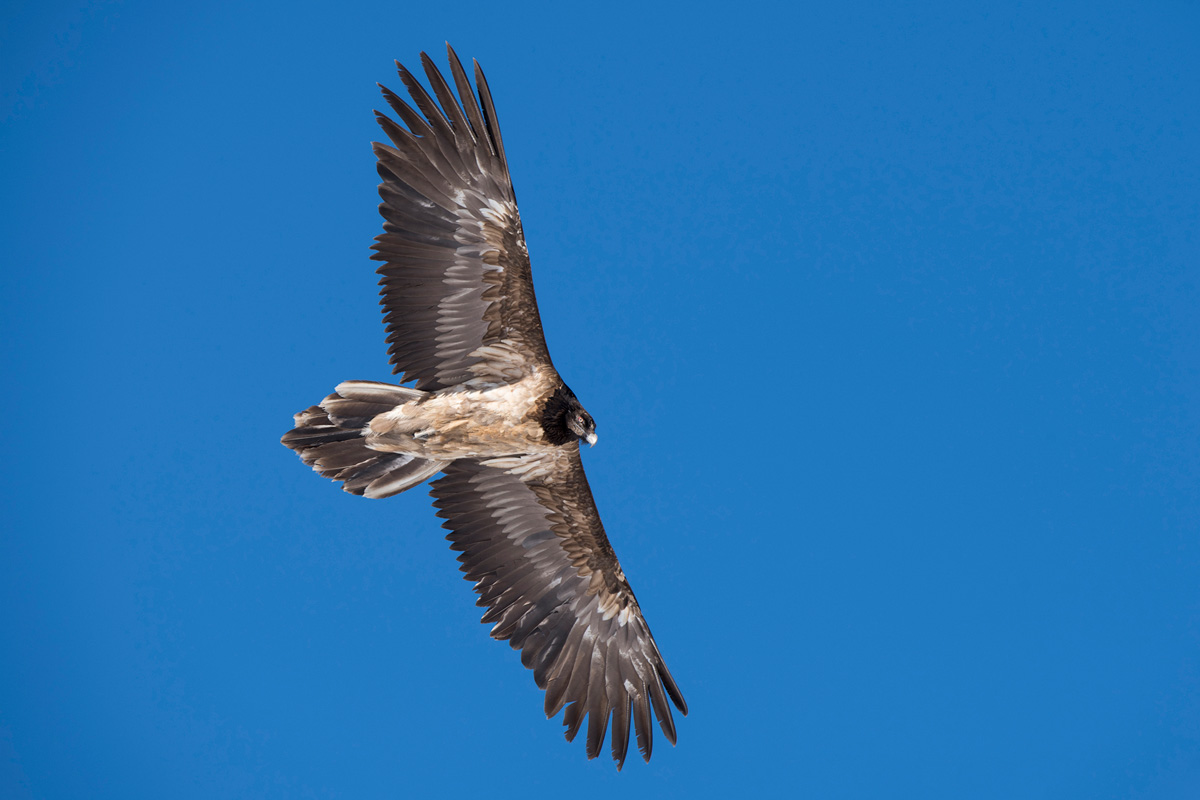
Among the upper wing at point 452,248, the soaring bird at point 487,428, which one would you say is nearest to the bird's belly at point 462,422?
the soaring bird at point 487,428

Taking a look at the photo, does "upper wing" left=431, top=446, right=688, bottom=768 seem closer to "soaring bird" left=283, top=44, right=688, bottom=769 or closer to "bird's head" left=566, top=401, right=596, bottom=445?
"soaring bird" left=283, top=44, right=688, bottom=769

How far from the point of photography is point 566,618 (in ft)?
23.8

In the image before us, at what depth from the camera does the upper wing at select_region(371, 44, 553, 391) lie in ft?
19.7

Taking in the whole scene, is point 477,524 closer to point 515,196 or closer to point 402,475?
point 402,475

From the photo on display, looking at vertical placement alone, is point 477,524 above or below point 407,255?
below

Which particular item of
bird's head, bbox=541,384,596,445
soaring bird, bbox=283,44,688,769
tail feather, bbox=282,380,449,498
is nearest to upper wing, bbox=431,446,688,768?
soaring bird, bbox=283,44,688,769

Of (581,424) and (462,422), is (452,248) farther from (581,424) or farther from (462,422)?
(581,424)

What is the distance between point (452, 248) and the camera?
6.30m

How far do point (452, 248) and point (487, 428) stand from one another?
4.43 feet

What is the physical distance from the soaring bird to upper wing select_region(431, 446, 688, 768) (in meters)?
0.01

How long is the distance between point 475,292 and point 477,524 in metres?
1.97

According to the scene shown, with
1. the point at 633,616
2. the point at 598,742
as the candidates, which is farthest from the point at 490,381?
the point at 598,742

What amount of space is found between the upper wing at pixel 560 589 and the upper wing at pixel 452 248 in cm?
94

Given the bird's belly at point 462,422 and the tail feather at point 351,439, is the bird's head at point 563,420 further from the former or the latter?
the tail feather at point 351,439
